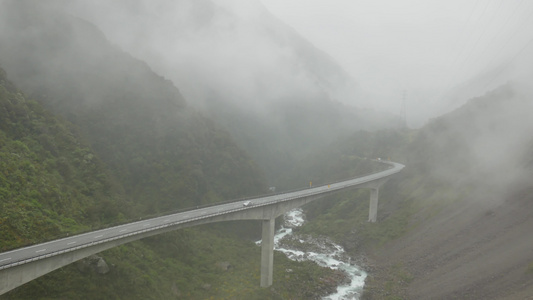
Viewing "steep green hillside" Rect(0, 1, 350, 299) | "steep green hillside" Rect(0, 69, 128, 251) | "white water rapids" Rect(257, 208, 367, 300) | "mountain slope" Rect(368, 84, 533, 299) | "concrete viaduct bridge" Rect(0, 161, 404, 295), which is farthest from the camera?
"white water rapids" Rect(257, 208, 367, 300)

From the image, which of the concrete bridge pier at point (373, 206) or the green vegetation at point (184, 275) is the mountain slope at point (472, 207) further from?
the green vegetation at point (184, 275)

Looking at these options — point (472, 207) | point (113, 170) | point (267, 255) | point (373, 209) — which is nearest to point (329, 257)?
point (373, 209)

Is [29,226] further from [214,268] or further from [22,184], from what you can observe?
[214,268]

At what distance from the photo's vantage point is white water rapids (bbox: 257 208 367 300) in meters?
49.2

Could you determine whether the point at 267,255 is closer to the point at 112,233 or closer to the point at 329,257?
the point at 112,233

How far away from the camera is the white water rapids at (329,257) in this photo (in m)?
49.2

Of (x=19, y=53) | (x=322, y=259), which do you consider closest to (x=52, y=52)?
(x=19, y=53)

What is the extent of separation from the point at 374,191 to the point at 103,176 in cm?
5702

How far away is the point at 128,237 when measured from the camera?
32.5m

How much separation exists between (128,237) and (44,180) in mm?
16561

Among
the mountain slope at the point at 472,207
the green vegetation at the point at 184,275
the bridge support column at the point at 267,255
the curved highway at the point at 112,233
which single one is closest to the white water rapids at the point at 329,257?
the green vegetation at the point at 184,275

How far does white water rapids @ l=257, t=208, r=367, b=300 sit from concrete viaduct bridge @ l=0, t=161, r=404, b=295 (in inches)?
456

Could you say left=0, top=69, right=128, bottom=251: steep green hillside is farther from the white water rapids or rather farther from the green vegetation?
the white water rapids

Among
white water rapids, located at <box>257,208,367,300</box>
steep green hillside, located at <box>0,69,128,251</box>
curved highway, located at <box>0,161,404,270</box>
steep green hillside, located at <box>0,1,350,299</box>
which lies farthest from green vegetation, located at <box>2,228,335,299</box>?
steep green hillside, located at <box>0,69,128,251</box>
